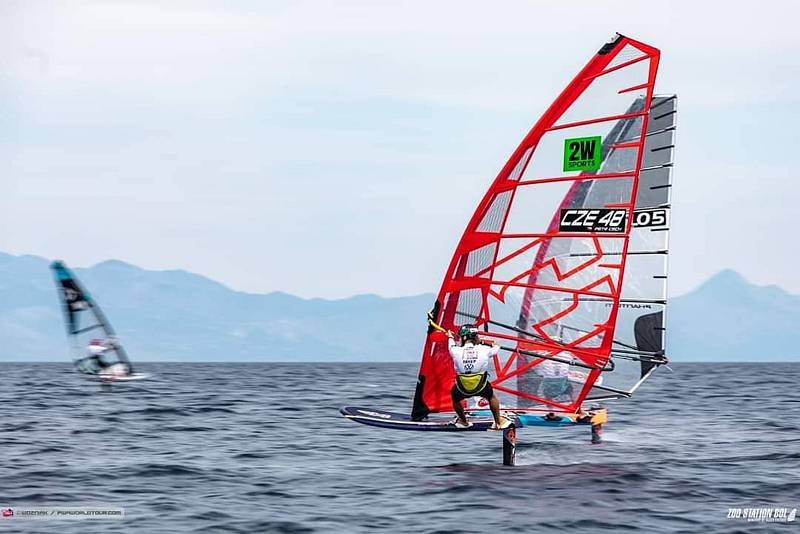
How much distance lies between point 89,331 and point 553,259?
2592 centimetres

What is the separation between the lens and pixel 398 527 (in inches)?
501

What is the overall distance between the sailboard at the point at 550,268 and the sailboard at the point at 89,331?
77.2 ft

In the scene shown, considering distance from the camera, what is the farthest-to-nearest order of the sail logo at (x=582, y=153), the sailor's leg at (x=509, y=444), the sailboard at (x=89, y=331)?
the sailboard at (x=89, y=331), the sail logo at (x=582, y=153), the sailor's leg at (x=509, y=444)

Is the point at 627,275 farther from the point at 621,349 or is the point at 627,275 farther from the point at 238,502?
the point at 238,502

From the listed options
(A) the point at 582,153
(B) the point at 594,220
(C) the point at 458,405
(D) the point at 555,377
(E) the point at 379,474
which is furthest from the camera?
(D) the point at 555,377

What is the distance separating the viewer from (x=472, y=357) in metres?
16.5

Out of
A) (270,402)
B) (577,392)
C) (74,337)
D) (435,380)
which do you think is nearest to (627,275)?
(577,392)

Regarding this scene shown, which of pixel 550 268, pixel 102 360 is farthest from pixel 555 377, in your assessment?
pixel 102 360

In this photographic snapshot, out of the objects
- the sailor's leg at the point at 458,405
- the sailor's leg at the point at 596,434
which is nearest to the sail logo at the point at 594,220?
the sailor's leg at the point at 458,405

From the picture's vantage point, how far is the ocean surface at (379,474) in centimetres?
1318

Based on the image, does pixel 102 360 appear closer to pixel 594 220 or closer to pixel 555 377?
pixel 555 377

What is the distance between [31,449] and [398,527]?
368 inches

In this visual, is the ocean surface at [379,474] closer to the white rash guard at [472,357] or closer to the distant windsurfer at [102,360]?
the white rash guard at [472,357]

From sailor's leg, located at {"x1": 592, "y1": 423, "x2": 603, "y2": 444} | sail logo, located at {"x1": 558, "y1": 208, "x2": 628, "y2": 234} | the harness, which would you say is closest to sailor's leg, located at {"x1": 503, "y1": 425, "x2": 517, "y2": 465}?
the harness
